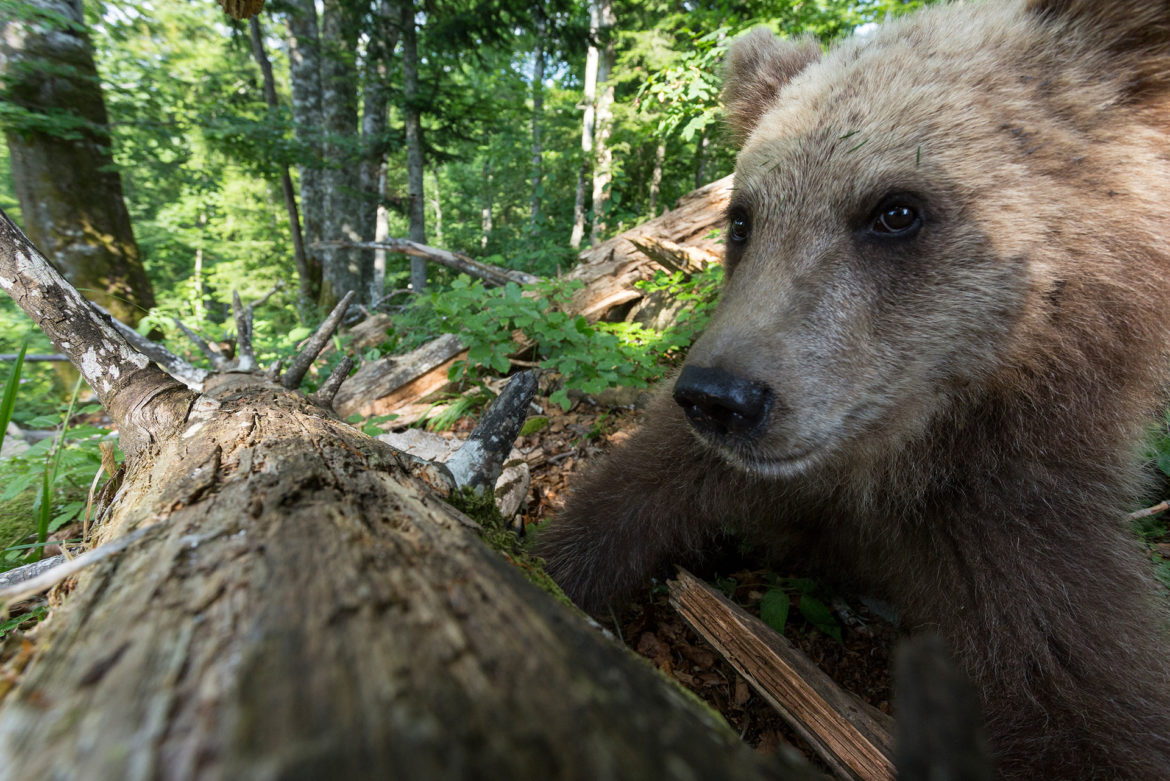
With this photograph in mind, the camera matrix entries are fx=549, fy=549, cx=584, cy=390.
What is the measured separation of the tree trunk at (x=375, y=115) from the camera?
411 inches

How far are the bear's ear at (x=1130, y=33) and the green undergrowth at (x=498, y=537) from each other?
7.17ft

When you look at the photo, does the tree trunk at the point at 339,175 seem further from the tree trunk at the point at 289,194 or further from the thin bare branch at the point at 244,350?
the thin bare branch at the point at 244,350

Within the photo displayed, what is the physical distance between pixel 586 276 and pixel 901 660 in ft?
17.4

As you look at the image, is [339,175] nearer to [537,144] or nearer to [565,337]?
[537,144]

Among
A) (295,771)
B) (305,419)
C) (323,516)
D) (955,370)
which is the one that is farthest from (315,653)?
(955,370)

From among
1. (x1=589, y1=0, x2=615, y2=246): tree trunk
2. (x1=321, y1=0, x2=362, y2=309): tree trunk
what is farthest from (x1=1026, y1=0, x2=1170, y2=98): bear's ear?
(x1=321, y1=0, x2=362, y2=309): tree trunk

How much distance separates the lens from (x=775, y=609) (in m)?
2.25

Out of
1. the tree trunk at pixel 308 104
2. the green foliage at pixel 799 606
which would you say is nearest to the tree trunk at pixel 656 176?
the tree trunk at pixel 308 104

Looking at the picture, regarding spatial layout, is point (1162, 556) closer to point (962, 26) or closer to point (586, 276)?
point (962, 26)

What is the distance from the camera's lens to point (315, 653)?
600 mm

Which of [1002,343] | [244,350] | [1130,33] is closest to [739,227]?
[1002,343]

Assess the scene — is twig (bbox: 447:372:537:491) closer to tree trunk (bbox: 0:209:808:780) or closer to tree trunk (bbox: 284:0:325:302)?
tree trunk (bbox: 0:209:808:780)

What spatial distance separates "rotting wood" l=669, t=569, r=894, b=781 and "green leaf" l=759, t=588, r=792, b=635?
247 mm

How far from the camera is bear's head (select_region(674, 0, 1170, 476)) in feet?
5.13
